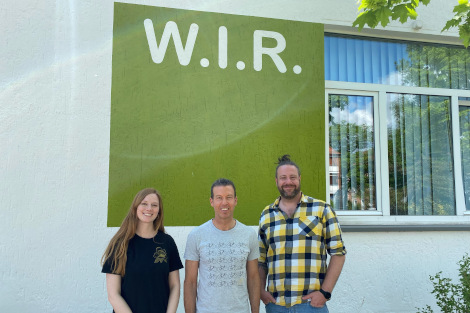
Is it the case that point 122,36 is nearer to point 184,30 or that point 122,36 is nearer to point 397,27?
point 184,30

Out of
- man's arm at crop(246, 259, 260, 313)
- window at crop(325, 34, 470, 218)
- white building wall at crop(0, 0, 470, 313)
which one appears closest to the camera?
man's arm at crop(246, 259, 260, 313)

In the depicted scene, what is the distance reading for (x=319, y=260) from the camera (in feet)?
9.68

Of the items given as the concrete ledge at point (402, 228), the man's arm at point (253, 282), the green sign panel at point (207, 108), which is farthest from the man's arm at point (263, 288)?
the concrete ledge at point (402, 228)

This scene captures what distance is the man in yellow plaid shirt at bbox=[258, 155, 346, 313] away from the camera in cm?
290

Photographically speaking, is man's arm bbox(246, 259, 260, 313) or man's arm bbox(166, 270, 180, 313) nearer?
man's arm bbox(166, 270, 180, 313)

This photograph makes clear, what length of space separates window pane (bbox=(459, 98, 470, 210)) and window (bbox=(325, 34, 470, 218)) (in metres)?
0.01

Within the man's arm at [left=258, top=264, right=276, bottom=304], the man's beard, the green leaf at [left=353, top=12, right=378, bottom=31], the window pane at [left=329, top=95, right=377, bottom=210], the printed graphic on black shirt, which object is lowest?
the man's arm at [left=258, top=264, right=276, bottom=304]

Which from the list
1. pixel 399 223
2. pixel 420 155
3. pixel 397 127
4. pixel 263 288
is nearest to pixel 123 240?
pixel 263 288

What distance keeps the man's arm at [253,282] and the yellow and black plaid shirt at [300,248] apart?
0.17 m

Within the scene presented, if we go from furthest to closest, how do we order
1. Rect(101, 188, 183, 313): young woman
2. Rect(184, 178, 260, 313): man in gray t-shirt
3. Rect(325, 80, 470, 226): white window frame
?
1. Rect(325, 80, 470, 226): white window frame
2. Rect(184, 178, 260, 313): man in gray t-shirt
3. Rect(101, 188, 183, 313): young woman

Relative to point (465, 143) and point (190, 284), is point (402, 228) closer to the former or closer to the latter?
point (465, 143)

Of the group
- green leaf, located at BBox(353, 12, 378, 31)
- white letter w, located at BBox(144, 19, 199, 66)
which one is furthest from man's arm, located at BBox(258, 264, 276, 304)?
white letter w, located at BBox(144, 19, 199, 66)

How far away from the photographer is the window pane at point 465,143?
220 inches

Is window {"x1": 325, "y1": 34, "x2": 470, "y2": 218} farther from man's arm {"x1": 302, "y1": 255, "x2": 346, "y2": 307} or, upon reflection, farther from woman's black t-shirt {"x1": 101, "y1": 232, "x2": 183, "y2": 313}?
woman's black t-shirt {"x1": 101, "y1": 232, "x2": 183, "y2": 313}
